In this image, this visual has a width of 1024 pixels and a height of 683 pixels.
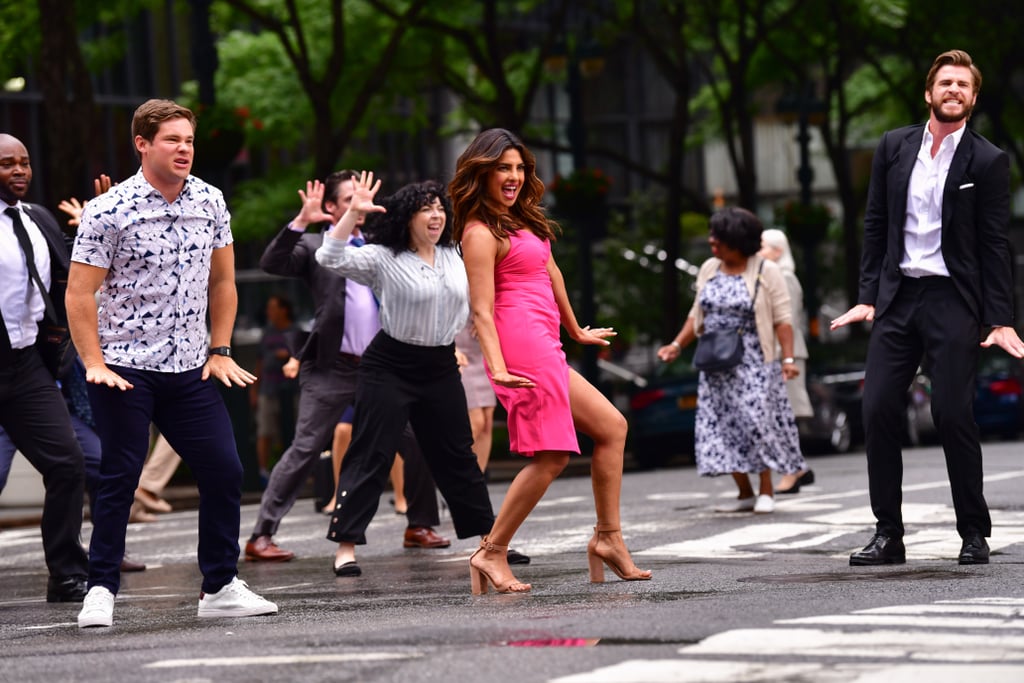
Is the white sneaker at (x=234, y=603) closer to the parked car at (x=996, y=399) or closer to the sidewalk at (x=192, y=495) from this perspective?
the sidewalk at (x=192, y=495)

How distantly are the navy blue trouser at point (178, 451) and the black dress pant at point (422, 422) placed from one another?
1.41 metres

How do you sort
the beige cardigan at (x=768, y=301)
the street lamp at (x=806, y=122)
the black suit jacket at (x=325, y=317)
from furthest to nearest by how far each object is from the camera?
the street lamp at (x=806, y=122) → the beige cardigan at (x=768, y=301) → the black suit jacket at (x=325, y=317)

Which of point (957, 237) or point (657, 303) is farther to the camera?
point (657, 303)

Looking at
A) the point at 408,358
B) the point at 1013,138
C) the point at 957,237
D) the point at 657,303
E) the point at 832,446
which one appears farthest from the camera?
the point at 1013,138

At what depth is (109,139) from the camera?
161 feet

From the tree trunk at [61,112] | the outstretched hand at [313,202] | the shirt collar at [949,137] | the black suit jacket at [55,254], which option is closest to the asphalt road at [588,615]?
the black suit jacket at [55,254]

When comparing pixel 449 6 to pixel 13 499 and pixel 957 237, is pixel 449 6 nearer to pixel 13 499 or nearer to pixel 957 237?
pixel 13 499

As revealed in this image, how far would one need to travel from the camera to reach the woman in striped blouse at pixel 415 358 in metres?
8.77

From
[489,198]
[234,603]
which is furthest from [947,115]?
[234,603]

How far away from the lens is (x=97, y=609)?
729 centimetres

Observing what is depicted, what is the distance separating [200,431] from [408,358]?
1586 mm

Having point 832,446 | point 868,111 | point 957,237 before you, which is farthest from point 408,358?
point 868,111

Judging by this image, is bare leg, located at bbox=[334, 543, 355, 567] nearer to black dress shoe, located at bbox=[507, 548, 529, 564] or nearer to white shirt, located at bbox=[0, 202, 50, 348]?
black dress shoe, located at bbox=[507, 548, 529, 564]

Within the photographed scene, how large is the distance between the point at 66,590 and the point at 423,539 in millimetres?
2391
